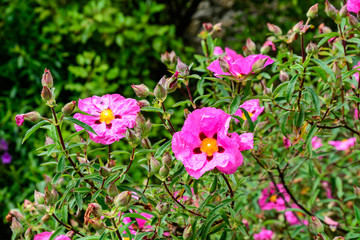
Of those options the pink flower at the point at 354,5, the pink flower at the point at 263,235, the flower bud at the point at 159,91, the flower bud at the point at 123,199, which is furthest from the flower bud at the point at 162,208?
the pink flower at the point at 263,235

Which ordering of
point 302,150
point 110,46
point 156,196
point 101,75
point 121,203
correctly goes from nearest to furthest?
point 121,203 → point 156,196 → point 302,150 → point 101,75 → point 110,46

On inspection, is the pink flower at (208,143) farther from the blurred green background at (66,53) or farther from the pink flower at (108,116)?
the blurred green background at (66,53)

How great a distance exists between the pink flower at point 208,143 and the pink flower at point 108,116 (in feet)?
0.54

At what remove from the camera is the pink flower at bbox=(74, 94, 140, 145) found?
0.94 meters

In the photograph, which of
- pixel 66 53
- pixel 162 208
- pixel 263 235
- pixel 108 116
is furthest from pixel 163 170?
pixel 66 53

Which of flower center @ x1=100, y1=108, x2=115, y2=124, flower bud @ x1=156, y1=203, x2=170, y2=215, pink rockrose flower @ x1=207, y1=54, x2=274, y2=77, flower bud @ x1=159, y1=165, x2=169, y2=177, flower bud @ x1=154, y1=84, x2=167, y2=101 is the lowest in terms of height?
flower bud @ x1=156, y1=203, x2=170, y2=215

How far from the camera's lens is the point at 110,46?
9.82ft

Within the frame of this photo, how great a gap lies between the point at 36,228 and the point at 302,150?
797 mm

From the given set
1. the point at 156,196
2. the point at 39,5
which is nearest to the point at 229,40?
the point at 39,5

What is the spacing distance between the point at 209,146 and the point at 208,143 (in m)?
0.01

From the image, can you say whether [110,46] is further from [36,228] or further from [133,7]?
[36,228]

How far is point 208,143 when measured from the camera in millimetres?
890

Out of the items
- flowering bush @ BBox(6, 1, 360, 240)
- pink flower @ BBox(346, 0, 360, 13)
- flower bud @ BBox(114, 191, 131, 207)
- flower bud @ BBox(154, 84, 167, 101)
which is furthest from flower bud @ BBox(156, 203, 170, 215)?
pink flower @ BBox(346, 0, 360, 13)

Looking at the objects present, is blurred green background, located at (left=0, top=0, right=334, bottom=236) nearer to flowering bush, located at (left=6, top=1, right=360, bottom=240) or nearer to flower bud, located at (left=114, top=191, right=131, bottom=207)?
flowering bush, located at (left=6, top=1, right=360, bottom=240)
